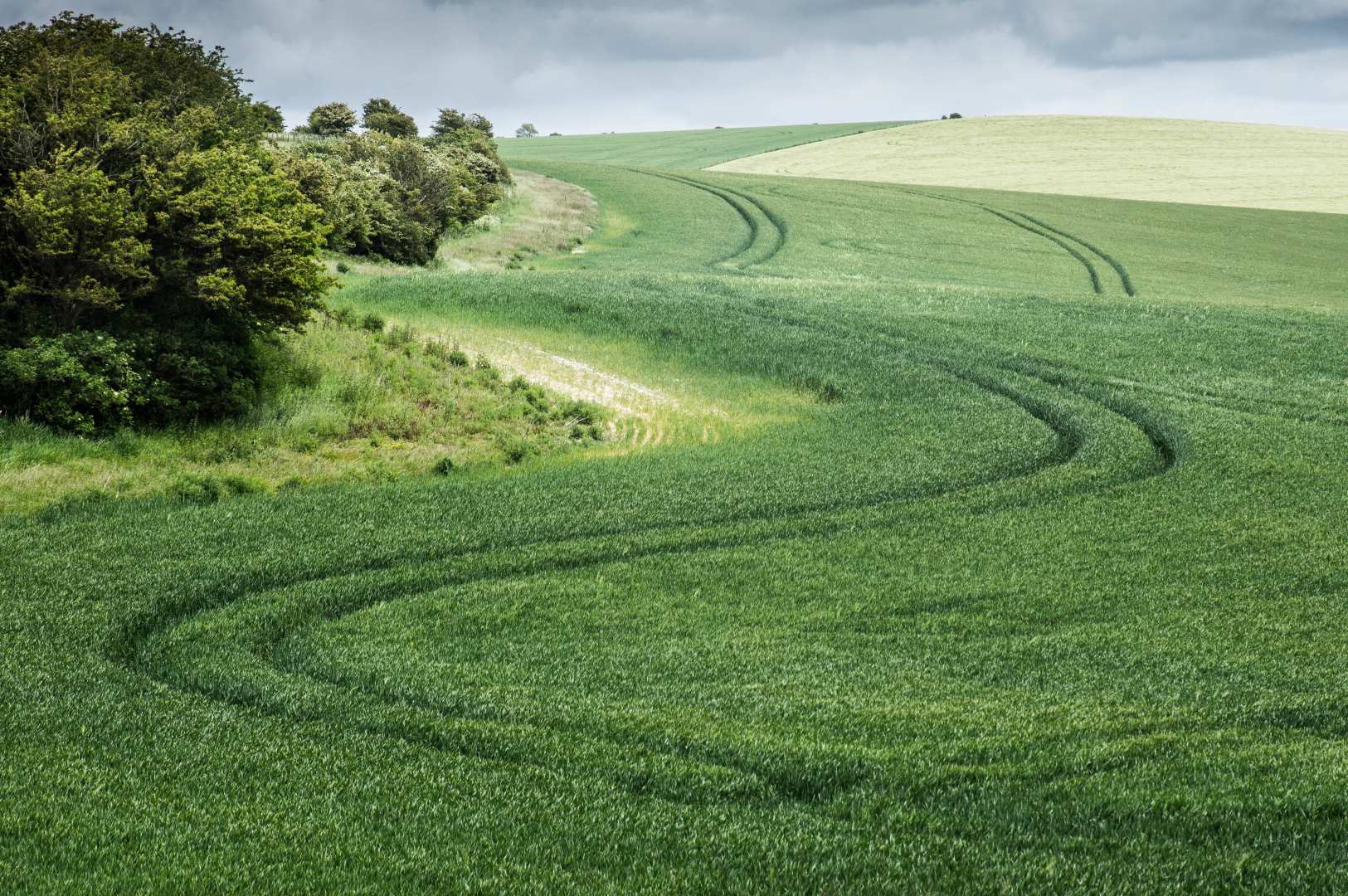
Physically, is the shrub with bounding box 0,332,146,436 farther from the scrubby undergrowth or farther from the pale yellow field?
the pale yellow field

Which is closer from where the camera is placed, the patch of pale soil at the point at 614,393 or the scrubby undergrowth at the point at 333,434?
the scrubby undergrowth at the point at 333,434

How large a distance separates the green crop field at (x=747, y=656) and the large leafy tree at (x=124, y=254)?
168 inches

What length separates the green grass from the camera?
114 m

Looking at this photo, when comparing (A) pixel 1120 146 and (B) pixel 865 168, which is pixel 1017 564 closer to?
(B) pixel 865 168

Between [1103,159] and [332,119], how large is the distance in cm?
6222

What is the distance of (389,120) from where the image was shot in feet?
238

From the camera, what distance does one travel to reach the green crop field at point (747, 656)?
27.5 ft

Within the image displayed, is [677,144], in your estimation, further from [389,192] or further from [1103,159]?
[389,192]

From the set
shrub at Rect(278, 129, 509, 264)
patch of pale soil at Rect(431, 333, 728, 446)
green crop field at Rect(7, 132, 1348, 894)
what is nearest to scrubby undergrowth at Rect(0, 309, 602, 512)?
patch of pale soil at Rect(431, 333, 728, 446)

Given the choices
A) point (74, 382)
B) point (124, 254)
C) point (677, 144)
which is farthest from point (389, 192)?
point (677, 144)

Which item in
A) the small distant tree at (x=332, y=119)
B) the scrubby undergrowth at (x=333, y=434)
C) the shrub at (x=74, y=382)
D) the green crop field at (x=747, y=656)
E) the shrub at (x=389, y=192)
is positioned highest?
the small distant tree at (x=332, y=119)

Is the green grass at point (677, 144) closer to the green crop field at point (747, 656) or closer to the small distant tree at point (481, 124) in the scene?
the small distant tree at point (481, 124)

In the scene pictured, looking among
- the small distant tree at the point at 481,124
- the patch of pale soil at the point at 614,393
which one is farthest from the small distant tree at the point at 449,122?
the patch of pale soil at the point at 614,393

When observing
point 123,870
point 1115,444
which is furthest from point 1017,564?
point 123,870
